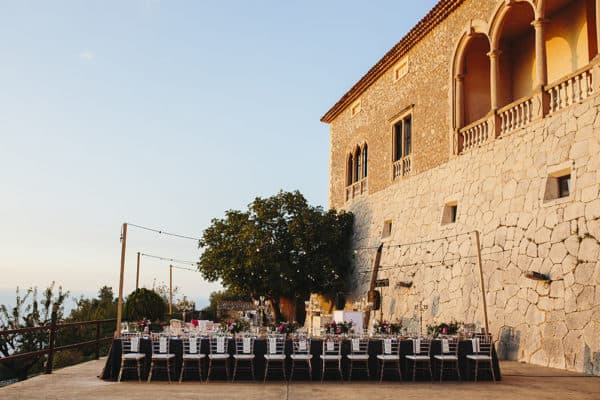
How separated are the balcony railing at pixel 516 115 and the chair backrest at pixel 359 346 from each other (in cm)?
634

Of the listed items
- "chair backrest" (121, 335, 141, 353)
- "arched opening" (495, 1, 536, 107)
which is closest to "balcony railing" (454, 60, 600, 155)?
"arched opening" (495, 1, 536, 107)

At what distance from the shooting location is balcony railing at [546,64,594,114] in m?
10.9

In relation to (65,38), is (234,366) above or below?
below

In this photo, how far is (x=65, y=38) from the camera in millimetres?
15125

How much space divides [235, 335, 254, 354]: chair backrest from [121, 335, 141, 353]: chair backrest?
1615mm

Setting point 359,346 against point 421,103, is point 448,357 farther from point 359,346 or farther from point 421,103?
point 421,103

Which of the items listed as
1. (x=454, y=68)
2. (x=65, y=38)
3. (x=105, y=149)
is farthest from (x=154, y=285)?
(x=454, y=68)

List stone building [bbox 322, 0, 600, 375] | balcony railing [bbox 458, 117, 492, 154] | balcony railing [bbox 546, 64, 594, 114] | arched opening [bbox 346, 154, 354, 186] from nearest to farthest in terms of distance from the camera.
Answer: stone building [bbox 322, 0, 600, 375] < balcony railing [bbox 546, 64, 594, 114] < balcony railing [bbox 458, 117, 492, 154] < arched opening [bbox 346, 154, 354, 186]

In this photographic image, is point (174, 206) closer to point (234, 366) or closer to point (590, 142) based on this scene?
point (234, 366)

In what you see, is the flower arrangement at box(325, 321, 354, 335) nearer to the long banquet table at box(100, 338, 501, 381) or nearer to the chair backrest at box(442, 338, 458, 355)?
the long banquet table at box(100, 338, 501, 381)

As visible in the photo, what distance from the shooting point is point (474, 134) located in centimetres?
1480

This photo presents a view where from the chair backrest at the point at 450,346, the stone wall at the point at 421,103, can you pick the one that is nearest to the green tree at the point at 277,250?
the stone wall at the point at 421,103

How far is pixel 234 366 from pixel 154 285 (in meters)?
18.3

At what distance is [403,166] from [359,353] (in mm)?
9991
